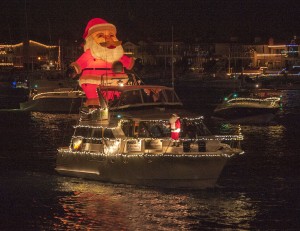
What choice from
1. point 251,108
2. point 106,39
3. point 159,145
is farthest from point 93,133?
point 251,108

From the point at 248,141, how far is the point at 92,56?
9.76m

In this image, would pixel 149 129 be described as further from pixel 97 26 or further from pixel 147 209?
pixel 97 26

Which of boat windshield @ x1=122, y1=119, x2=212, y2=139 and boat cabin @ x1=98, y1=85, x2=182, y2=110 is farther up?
boat cabin @ x1=98, y1=85, x2=182, y2=110

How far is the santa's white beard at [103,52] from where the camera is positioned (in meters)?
37.4

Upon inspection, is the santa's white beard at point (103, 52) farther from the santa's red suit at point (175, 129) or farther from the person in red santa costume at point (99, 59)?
the santa's red suit at point (175, 129)

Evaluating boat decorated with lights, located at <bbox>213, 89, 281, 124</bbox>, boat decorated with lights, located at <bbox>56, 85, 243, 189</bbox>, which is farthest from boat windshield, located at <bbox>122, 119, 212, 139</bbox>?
boat decorated with lights, located at <bbox>213, 89, 281, 124</bbox>

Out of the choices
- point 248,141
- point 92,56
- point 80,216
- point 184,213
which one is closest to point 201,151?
point 184,213

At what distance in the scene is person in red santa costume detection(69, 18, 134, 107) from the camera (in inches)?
1426

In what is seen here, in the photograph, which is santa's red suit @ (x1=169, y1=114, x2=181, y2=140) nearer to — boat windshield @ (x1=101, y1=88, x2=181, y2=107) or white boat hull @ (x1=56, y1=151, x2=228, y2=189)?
white boat hull @ (x1=56, y1=151, x2=228, y2=189)

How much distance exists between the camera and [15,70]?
559ft

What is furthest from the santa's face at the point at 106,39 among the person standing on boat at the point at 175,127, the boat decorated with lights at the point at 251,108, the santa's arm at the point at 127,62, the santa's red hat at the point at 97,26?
the boat decorated with lights at the point at 251,108

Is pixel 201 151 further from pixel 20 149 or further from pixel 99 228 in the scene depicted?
pixel 20 149

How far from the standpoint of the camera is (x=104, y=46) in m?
36.8

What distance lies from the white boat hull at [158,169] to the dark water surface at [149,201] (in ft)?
0.87
